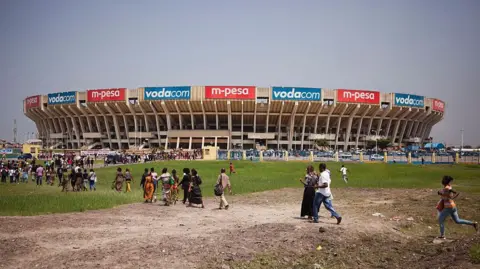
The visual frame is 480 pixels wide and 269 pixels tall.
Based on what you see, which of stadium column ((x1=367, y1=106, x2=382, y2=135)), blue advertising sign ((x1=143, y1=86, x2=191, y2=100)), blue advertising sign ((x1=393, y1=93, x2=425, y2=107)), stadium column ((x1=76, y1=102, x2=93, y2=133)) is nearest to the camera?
blue advertising sign ((x1=143, y1=86, x2=191, y2=100))

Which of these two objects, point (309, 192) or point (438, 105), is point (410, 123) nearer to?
point (438, 105)

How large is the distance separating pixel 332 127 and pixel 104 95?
44.9 metres

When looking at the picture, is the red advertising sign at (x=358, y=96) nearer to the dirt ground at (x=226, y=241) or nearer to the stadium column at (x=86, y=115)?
the stadium column at (x=86, y=115)

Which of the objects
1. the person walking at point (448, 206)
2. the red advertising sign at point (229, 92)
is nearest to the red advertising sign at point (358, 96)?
the red advertising sign at point (229, 92)

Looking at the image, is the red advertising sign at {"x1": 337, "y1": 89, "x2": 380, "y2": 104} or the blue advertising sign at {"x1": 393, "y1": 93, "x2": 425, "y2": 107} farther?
the blue advertising sign at {"x1": 393, "y1": 93, "x2": 425, "y2": 107}

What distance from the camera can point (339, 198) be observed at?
16.9 metres

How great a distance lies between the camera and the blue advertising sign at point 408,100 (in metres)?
70.7

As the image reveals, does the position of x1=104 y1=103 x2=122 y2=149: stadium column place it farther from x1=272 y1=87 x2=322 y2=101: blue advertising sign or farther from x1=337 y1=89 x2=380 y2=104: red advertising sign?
x1=337 y1=89 x2=380 y2=104: red advertising sign

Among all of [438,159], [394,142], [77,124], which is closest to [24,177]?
[438,159]

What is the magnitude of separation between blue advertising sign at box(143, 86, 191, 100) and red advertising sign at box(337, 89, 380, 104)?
26645 mm

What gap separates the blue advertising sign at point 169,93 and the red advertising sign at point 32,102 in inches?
1101

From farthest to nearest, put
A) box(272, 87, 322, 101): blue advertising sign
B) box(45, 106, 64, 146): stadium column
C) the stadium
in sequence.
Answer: box(45, 106, 64, 146): stadium column < the stadium < box(272, 87, 322, 101): blue advertising sign

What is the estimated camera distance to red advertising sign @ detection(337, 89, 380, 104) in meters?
66.9

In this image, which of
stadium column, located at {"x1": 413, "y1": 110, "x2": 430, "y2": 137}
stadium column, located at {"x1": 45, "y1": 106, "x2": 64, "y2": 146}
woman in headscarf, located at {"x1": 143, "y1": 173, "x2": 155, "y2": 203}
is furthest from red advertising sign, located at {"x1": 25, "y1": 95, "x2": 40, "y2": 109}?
stadium column, located at {"x1": 413, "y1": 110, "x2": 430, "y2": 137}
